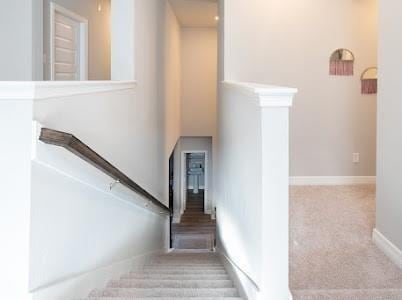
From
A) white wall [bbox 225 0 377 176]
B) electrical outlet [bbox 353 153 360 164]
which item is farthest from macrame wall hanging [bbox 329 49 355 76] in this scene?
electrical outlet [bbox 353 153 360 164]

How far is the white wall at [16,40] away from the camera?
471 cm

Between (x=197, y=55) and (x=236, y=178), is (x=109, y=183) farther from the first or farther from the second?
(x=197, y=55)

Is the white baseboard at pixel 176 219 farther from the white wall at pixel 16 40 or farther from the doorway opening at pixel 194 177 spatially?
the white wall at pixel 16 40

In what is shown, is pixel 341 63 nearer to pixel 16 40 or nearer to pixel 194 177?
pixel 16 40

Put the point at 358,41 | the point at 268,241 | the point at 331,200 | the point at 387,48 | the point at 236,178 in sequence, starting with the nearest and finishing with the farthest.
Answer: the point at 268,241
the point at 387,48
the point at 236,178
the point at 331,200
the point at 358,41

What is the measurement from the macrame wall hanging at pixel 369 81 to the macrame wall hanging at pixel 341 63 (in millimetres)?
164

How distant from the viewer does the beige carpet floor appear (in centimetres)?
302

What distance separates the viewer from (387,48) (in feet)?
11.5

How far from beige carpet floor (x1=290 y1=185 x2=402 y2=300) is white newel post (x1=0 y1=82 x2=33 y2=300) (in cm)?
155

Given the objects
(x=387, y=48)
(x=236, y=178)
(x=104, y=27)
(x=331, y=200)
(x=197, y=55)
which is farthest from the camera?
(x=197, y=55)

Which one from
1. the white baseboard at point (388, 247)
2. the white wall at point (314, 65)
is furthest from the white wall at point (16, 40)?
the white baseboard at point (388, 247)

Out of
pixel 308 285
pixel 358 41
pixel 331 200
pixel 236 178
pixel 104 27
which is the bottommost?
pixel 308 285

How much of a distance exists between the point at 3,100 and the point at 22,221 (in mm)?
503

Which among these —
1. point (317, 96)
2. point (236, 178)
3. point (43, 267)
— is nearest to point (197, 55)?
point (317, 96)
